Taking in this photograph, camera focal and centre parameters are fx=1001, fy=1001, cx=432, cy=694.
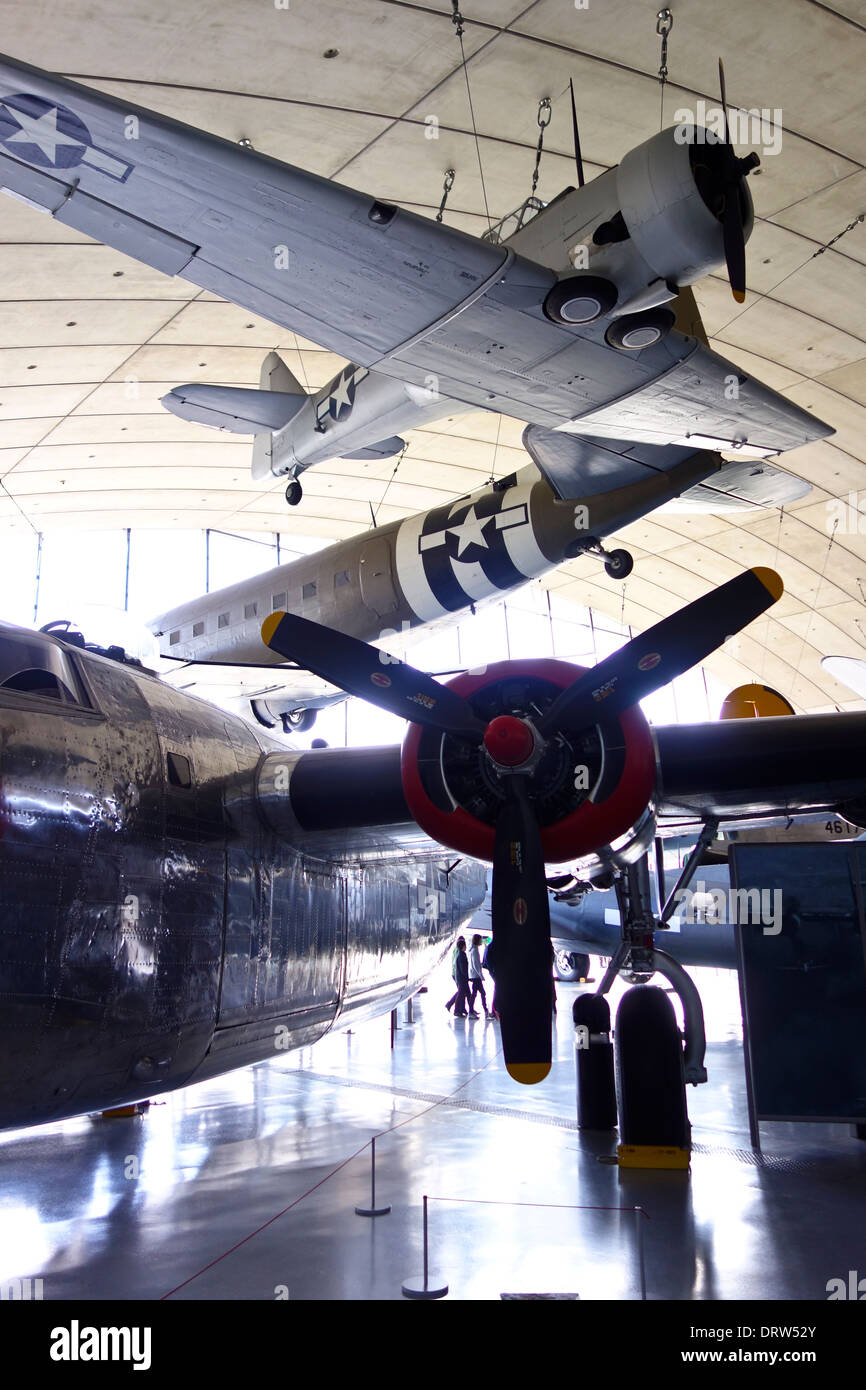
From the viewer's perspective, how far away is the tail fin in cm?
1603

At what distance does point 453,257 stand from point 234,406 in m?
7.10

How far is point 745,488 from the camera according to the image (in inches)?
534

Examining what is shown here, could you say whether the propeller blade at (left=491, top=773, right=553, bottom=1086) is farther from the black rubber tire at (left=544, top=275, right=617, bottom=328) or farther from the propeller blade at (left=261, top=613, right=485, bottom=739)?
the black rubber tire at (left=544, top=275, right=617, bottom=328)

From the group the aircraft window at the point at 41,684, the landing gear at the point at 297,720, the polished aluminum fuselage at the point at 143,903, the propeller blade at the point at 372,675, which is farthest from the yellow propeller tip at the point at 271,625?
the landing gear at the point at 297,720

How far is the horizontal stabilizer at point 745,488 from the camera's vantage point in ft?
43.7

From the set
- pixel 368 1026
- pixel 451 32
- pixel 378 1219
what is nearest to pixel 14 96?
pixel 451 32

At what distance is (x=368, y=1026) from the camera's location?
2214 centimetres

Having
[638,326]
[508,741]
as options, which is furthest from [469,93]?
[508,741]

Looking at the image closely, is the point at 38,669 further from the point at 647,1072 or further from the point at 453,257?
the point at 647,1072

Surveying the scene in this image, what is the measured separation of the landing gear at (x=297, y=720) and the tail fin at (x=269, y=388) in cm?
568

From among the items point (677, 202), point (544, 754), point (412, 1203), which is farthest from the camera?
point (677, 202)

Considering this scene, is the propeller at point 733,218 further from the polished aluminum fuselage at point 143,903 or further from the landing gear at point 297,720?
the landing gear at point 297,720

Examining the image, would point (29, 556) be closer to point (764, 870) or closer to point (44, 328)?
point (44, 328)
